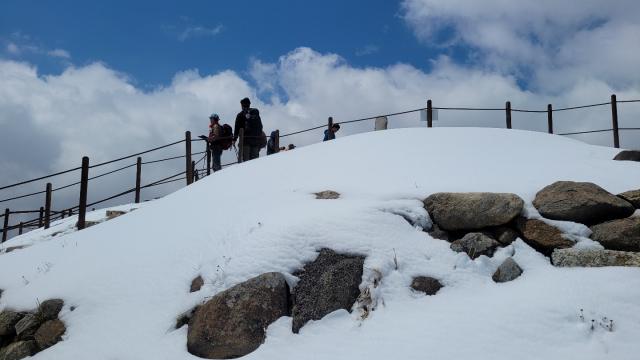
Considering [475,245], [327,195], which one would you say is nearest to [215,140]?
[327,195]

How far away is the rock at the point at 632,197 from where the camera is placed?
4785 millimetres

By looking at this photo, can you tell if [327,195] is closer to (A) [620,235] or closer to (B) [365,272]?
(B) [365,272]

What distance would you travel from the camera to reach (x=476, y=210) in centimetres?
472

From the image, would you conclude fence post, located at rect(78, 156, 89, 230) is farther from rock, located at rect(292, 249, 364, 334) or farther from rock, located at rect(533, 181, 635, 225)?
rock, located at rect(533, 181, 635, 225)

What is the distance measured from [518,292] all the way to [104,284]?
4.56 m

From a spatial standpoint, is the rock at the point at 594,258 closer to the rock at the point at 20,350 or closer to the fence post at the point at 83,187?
the rock at the point at 20,350

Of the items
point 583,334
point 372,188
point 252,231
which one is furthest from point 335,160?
point 583,334

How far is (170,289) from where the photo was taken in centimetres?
453

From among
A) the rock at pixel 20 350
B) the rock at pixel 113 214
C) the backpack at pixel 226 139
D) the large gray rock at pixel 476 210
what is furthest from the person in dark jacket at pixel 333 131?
the rock at pixel 20 350

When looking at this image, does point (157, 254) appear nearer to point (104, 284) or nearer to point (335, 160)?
point (104, 284)

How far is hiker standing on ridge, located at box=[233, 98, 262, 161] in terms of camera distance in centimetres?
1096

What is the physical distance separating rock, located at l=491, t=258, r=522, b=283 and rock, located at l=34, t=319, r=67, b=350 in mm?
4662

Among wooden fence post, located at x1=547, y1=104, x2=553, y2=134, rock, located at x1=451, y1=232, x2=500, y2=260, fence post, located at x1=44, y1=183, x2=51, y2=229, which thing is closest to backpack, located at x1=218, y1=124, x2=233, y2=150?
fence post, located at x1=44, y1=183, x2=51, y2=229

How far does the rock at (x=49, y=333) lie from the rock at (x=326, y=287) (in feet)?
8.88
